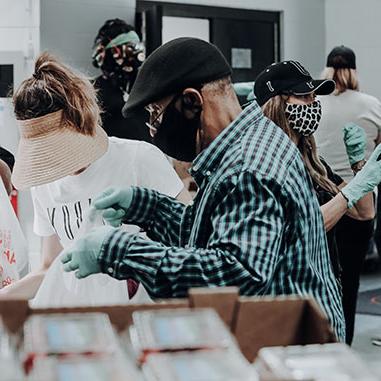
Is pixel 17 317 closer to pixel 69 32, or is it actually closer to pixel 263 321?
pixel 263 321

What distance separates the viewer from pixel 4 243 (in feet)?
7.07

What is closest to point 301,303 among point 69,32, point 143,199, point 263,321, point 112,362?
point 263,321

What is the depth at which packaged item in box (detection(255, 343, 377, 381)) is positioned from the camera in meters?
0.74

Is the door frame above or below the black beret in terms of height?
above

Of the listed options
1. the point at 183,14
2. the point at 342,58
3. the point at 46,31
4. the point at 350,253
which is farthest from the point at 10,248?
the point at 183,14

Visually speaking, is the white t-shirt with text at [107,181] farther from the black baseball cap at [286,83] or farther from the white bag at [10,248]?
the black baseball cap at [286,83]

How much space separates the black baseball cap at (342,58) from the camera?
12.9 feet

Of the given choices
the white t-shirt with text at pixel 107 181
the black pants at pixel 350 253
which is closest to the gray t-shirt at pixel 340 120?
the black pants at pixel 350 253

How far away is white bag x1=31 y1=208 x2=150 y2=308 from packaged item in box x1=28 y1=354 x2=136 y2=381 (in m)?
1.04

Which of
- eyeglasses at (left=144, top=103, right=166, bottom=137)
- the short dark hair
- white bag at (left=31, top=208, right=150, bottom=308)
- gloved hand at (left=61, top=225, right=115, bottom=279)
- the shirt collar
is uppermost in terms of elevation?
the short dark hair

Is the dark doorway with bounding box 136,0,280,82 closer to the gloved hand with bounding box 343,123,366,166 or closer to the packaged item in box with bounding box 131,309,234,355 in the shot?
the gloved hand with bounding box 343,123,366,166

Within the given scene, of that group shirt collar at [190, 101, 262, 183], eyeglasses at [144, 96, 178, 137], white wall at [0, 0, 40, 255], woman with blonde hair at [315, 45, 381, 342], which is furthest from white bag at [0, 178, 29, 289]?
woman with blonde hair at [315, 45, 381, 342]

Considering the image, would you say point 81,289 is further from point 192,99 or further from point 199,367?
point 199,367

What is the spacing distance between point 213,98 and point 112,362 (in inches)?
31.5
